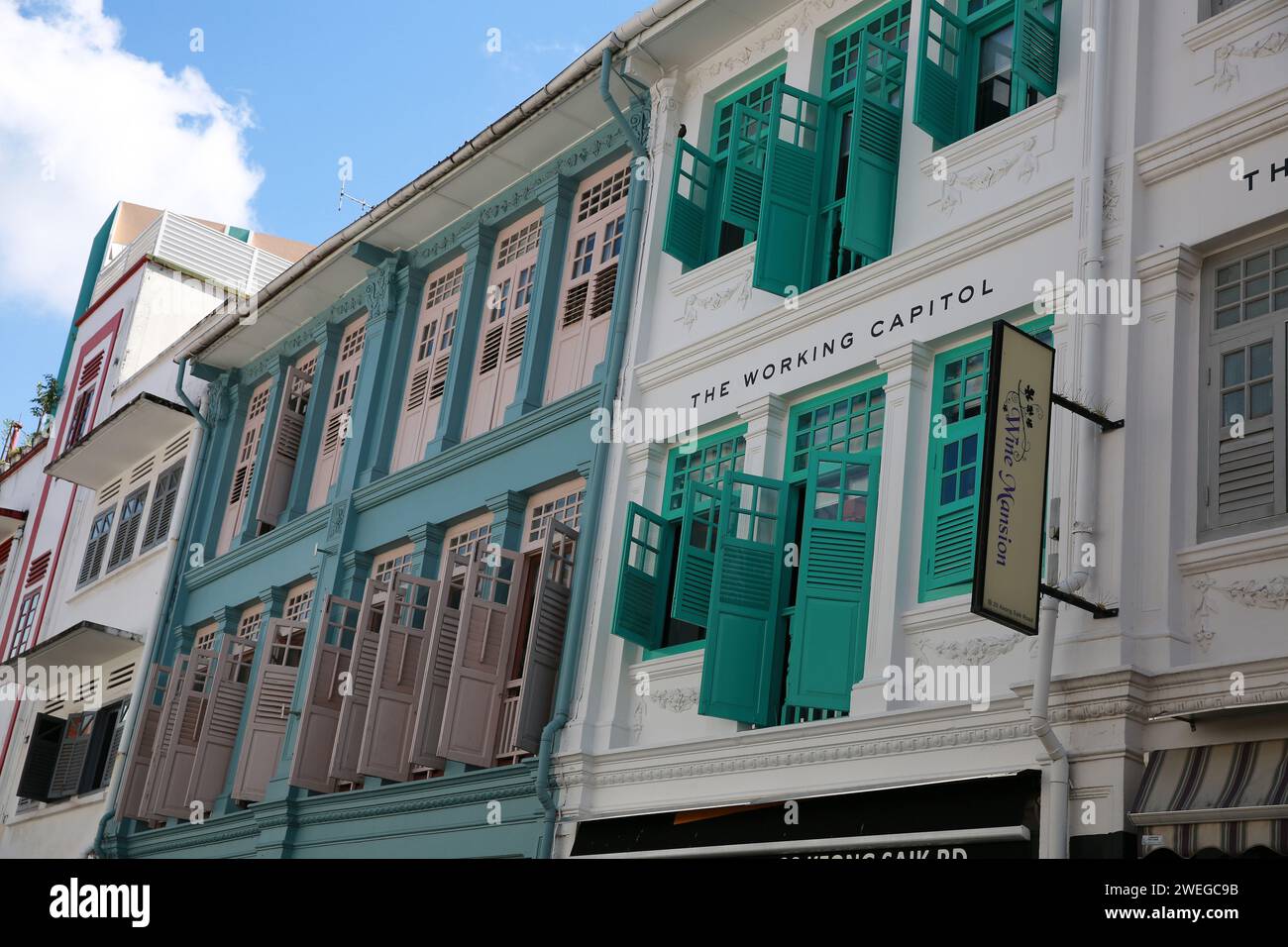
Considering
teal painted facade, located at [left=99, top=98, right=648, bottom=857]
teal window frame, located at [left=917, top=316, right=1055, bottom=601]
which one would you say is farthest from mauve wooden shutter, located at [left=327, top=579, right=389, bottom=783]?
teal window frame, located at [left=917, top=316, right=1055, bottom=601]

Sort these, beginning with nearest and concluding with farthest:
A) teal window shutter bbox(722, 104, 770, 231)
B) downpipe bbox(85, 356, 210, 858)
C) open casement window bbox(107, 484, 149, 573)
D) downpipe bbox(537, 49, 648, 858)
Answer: downpipe bbox(537, 49, 648, 858) → teal window shutter bbox(722, 104, 770, 231) → downpipe bbox(85, 356, 210, 858) → open casement window bbox(107, 484, 149, 573)

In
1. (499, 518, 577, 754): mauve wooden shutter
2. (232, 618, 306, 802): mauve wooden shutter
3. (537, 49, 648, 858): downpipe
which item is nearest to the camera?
(537, 49, 648, 858): downpipe

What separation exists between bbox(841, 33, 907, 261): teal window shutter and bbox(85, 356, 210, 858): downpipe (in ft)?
35.5

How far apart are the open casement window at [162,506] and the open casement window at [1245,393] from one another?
14438mm

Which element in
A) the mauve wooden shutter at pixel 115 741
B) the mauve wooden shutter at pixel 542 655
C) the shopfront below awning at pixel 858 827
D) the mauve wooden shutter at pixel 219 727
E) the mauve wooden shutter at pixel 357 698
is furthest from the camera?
the mauve wooden shutter at pixel 115 741

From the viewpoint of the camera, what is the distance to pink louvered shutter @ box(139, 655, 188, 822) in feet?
52.4

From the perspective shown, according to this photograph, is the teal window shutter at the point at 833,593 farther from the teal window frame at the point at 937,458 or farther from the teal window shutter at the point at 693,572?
the teal window shutter at the point at 693,572

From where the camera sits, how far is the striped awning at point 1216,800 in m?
6.74

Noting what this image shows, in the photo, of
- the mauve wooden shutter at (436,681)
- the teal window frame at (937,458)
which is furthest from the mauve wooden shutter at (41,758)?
the teal window frame at (937,458)

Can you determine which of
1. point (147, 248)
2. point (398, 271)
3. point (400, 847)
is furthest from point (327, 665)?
point (147, 248)

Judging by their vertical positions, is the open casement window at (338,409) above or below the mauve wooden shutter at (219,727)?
above

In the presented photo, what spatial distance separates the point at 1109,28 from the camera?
30.5 ft

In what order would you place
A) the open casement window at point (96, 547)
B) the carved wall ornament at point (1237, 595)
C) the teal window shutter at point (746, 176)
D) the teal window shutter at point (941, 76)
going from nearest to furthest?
the carved wall ornament at point (1237, 595) → the teal window shutter at point (941, 76) → the teal window shutter at point (746, 176) → the open casement window at point (96, 547)

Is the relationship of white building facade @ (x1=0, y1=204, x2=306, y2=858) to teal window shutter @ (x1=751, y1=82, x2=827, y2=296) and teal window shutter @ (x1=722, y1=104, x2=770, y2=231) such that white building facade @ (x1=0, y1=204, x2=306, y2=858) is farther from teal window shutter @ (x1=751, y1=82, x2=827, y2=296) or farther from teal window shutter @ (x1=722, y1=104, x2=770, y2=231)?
teal window shutter @ (x1=751, y1=82, x2=827, y2=296)
